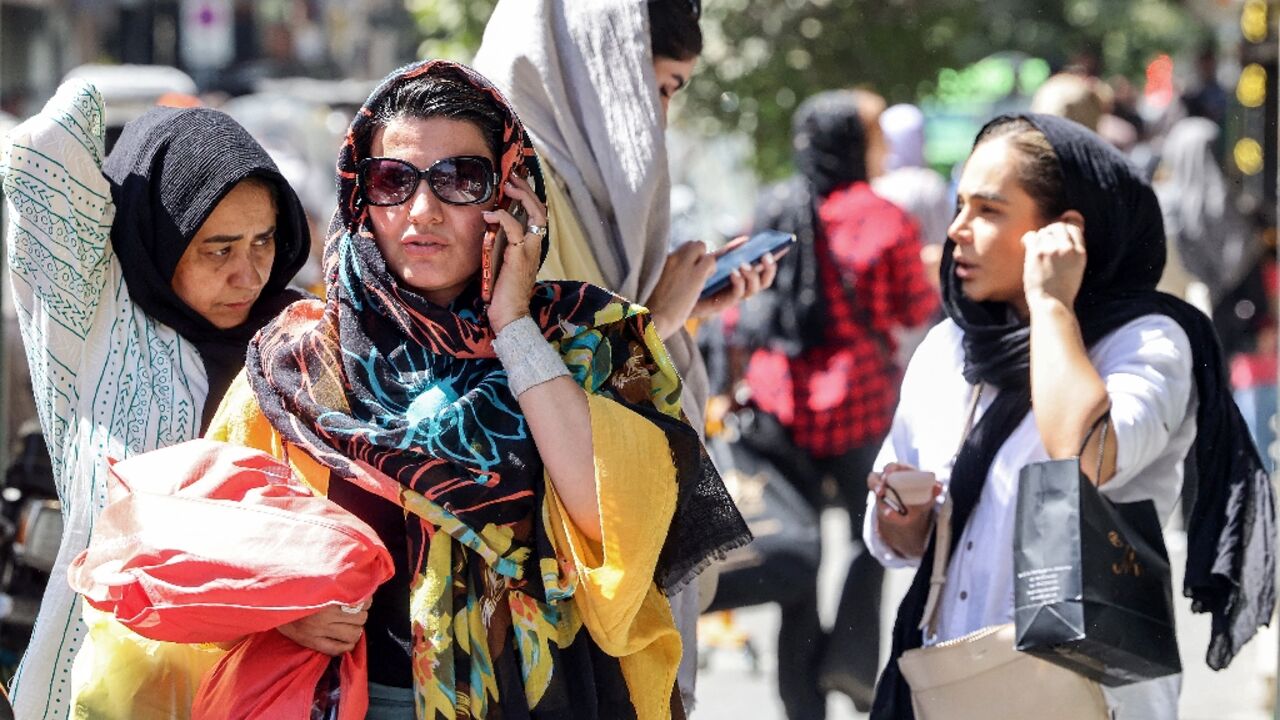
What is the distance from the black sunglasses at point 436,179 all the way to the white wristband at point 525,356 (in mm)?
206

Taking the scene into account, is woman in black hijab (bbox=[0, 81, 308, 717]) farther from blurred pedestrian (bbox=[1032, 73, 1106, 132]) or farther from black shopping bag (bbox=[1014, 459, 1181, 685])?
blurred pedestrian (bbox=[1032, 73, 1106, 132])

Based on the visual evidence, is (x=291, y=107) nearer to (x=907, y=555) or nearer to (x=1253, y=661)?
(x=1253, y=661)

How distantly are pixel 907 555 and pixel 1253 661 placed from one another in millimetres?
3596

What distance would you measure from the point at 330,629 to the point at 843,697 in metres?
4.31

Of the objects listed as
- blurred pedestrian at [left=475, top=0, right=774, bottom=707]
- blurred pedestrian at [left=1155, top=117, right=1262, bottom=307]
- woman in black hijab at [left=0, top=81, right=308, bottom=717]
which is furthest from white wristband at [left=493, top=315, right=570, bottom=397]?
blurred pedestrian at [left=1155, top=117, right=1262, bottom=307]

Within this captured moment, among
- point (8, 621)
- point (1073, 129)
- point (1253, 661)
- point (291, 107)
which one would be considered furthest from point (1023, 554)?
point (291, 107)

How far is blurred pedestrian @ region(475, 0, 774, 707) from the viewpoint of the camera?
328cm

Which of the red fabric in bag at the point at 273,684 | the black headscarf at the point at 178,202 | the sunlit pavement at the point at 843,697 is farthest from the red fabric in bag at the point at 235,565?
the sunlit pavement at the point at 843,697

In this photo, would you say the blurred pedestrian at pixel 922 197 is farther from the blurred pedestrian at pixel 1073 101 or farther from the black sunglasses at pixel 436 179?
the black sunglasses at pixel 436 179

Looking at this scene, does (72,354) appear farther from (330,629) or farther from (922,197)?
(922,197)

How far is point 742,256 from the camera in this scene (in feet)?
12.3

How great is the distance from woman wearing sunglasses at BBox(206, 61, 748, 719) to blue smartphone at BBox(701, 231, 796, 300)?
3.57 feet

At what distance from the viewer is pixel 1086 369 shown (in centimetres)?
306

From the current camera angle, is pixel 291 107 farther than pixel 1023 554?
Yes
